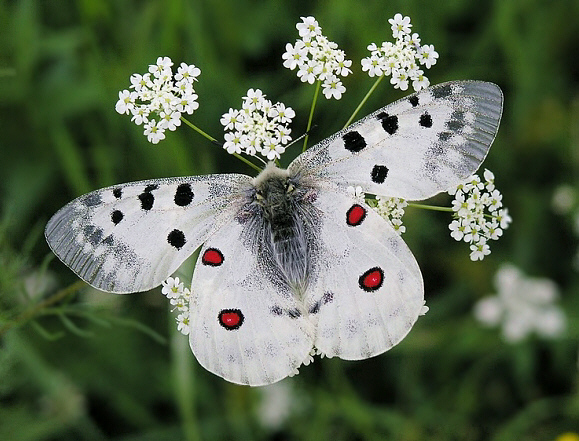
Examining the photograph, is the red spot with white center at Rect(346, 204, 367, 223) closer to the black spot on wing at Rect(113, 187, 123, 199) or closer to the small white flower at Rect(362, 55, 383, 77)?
the small white flower at Rect(362, 55, 383, 77)

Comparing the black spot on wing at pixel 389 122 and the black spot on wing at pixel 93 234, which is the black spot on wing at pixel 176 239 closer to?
the black spot on wing at pixel 93 234

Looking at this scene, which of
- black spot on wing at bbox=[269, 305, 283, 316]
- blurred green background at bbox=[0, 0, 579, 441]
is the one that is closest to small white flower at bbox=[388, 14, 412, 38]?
black spot on wing at bbox=[269, 305, 283, 316]

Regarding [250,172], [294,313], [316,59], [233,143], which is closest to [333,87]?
[316,59]

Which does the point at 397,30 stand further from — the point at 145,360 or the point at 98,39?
the point at 145,360

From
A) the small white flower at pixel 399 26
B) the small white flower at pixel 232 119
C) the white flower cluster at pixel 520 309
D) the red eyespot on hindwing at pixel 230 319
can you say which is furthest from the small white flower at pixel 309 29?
the white flower cluster at pixel 520 309

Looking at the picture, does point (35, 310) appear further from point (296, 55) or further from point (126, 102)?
point (296, 55)

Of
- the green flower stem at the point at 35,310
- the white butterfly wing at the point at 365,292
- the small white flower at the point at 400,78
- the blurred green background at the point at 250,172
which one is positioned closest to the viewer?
the white butterfly wing at the point at 365,292

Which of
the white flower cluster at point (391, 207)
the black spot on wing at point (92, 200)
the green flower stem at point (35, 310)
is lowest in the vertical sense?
the green flower stem at point (35, 310)
